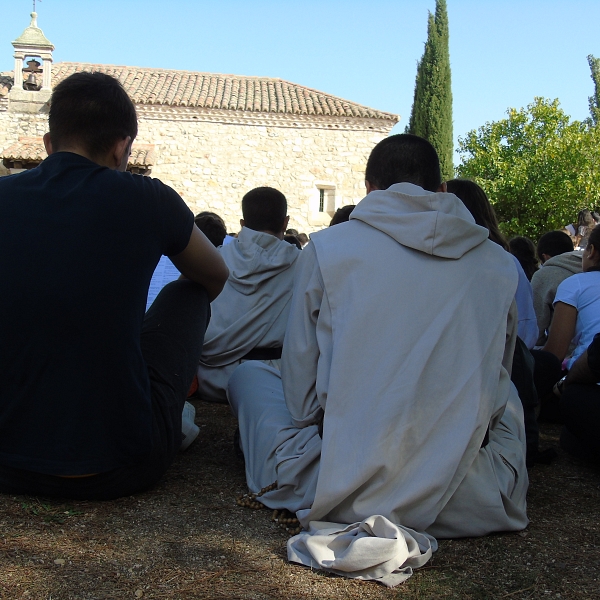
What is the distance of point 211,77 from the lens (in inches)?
977

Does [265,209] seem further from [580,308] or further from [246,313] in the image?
[580,308]

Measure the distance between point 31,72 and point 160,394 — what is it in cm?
2289

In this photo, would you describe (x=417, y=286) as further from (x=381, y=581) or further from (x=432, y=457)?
(x=381, y=581)

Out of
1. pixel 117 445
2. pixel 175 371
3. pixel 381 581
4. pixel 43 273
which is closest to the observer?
pixel 381 581

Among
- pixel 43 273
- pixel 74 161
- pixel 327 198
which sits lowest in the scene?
pixel 327 198

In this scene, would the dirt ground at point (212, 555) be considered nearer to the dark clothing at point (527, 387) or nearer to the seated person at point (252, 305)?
the dark clothing at point (527, 387)

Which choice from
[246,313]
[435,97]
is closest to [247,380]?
[246,313]

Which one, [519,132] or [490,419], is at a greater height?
[519,132]

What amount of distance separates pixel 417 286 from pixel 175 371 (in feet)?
2.91

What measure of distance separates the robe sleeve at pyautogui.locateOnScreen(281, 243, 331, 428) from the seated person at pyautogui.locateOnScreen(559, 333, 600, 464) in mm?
1309

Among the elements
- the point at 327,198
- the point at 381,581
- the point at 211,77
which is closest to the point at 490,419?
the point at 381,581

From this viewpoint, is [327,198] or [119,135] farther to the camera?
[327,198]

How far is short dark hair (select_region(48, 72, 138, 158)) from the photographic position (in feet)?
7.07

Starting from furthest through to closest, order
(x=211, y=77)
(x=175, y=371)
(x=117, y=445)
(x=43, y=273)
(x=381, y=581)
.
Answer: (x=211, y=77), (x=175, y=371), (x=117, y=445), (x=43, y=273), (x=381, y=581)
